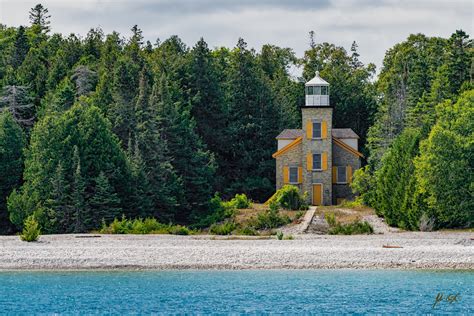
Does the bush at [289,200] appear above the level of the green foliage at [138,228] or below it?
above

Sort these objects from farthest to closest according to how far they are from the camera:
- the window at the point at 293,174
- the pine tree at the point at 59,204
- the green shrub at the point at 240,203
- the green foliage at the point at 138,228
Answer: the window at the point at 293,174
the green shrub at the point at 240,203
the pine tree at the point at 59,204
the green foliage at the point at 138,228

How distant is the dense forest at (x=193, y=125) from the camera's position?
146 feet

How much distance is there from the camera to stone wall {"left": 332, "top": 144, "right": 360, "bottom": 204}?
63250 mm

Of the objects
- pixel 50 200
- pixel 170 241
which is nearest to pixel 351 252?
pixel 170 241

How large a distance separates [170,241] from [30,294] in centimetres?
1290

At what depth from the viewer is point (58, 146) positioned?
48.1 metres

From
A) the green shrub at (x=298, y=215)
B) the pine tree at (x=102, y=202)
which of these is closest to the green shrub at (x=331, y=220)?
the green shrub at (x=298, y=215)

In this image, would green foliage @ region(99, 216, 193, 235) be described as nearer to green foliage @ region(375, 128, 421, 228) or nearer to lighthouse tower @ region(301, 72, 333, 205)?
green foliage @ region(375, 128, 421, 228)

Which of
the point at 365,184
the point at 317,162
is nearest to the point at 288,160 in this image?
the point at 317,162

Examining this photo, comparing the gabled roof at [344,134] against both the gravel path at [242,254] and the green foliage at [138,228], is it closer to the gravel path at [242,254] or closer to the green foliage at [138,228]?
the green foliage at [138,228]

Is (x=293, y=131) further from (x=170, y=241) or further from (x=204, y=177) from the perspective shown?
(x=170, y=241)

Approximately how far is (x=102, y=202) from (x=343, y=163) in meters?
21.9

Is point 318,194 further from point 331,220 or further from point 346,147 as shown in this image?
point 331,220
